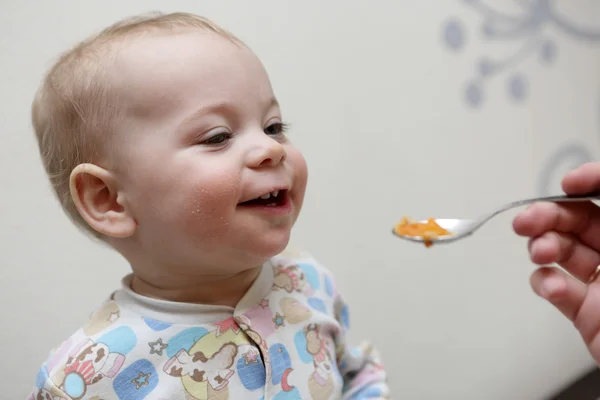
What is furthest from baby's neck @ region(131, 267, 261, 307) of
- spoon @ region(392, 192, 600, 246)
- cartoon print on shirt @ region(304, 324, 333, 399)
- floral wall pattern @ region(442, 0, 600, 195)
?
floral wall pattern @ region(442, 0, 600, 195)

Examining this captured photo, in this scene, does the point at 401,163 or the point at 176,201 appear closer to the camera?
the point at 176,201

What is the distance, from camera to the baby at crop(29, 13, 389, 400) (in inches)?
20.1

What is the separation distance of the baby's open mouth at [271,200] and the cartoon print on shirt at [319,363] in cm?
19

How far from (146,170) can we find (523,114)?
97 centimetres

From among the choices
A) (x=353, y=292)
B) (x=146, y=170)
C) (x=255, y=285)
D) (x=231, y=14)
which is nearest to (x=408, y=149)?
(x=353, y=292)

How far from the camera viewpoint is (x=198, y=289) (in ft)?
1.91

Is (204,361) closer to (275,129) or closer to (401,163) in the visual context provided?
(275,129)

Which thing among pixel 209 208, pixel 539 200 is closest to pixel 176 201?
pixel 209 208

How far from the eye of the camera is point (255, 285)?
618 mm

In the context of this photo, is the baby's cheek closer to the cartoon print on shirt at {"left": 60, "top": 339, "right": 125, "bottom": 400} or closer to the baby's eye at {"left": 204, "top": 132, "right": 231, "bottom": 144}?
the baby's eye at {"left": 204, "top": 132, "right": 231, "bottom": 144}

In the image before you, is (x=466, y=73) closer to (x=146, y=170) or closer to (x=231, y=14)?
(x=231, y=14)

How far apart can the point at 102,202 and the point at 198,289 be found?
150 millimetres

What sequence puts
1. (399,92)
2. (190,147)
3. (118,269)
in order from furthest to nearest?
(399,92) → (118,269) → (190,147)

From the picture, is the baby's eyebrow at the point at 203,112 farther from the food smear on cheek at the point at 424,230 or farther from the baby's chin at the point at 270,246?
the food smear on cheek at the point at 424,230
